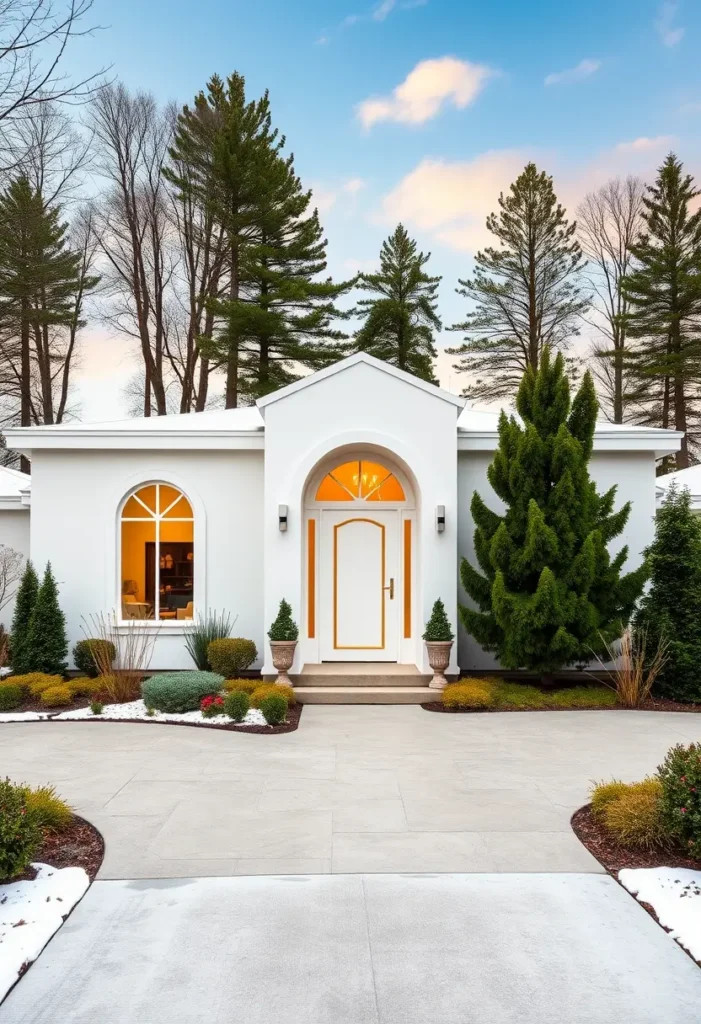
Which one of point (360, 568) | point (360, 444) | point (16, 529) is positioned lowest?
point (360, 568)

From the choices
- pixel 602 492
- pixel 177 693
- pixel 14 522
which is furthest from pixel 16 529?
pixel 602 492

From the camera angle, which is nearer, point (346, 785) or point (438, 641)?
point (346, 785)

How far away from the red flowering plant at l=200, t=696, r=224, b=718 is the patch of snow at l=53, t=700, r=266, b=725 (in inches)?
2.0

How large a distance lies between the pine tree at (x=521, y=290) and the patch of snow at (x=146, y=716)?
17463 millimetres

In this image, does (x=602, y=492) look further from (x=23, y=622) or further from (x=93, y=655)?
(x=23, y=622)

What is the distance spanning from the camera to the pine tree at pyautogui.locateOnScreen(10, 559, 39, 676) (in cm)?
1033

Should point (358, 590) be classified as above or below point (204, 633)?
above

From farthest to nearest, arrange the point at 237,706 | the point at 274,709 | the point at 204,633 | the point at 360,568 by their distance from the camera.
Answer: the point at 360,568
the point at 204,633
the point at 237,706
the point at 274,709

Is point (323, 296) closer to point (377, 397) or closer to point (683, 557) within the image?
point (377, 397)

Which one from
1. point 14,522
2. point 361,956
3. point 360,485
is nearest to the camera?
point 361,956

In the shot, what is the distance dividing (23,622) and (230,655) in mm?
3195

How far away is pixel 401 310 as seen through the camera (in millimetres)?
24094

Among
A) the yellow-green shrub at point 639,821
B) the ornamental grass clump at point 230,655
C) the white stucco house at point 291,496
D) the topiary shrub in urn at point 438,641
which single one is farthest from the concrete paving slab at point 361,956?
the white stucco house at point 291,496

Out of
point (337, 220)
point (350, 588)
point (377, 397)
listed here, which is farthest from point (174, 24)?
point (337, 220)
